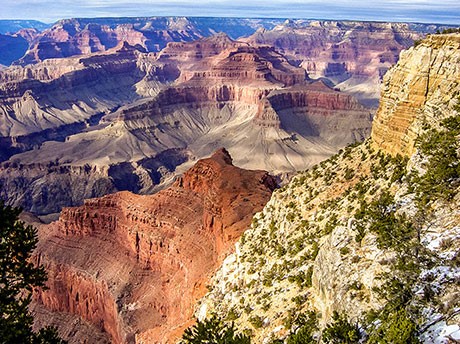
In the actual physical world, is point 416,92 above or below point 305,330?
above

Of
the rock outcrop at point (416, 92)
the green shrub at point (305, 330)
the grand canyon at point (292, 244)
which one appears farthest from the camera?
the rock outcrop at point (416, 92)

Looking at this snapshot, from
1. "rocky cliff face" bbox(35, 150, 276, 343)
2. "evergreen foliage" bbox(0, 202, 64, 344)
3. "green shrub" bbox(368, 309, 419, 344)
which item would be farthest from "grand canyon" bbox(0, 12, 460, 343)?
"evergreen foliage" bbox(0, 202, 64, 344)

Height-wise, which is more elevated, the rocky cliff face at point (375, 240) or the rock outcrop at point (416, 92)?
the rock outcrop at point (416, 92)

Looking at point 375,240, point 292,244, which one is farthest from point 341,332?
point 292,244

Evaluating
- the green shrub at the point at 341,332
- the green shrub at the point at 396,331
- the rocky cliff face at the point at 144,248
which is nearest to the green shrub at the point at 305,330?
the green shrub at the point at 341,332

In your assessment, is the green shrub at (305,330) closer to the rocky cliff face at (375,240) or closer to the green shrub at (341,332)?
the rocky cliff face at (375,240)

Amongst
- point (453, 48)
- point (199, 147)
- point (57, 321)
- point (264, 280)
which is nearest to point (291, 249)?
point (264, 280)

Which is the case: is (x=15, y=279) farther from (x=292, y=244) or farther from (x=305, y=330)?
(x=292, y=244)
